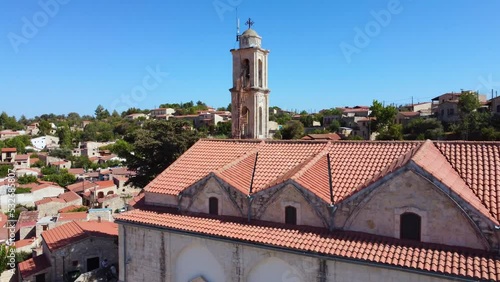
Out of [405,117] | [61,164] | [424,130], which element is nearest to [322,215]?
[424,130]

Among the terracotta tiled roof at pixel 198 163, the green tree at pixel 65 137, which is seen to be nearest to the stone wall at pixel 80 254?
the terracotta tiled roof at pixel 198 163

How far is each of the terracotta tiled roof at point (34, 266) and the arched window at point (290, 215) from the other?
1432 centimetres

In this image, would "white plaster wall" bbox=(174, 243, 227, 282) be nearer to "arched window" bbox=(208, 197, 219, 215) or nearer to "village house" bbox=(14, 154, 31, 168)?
"arched window" bbox=(208, 197, 219, 215)

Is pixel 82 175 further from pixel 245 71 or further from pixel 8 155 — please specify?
pixel 245 71

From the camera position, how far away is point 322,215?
11.6 meters

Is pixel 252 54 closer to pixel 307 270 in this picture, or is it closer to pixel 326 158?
pixel 326 158

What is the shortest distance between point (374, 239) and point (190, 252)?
6.38 m

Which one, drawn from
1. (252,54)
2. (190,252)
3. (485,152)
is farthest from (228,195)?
(485,152)

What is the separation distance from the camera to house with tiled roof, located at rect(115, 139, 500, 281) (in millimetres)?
9664

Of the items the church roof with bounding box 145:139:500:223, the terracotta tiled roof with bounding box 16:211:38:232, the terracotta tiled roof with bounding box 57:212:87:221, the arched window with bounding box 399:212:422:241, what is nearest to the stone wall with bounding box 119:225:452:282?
the arched window with bounding box 399:212:422:241

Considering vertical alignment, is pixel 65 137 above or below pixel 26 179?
above

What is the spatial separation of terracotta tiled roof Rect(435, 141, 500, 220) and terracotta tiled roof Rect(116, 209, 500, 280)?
164cm

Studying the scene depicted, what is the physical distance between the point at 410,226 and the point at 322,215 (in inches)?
101

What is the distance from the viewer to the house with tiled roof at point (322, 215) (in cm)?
966
